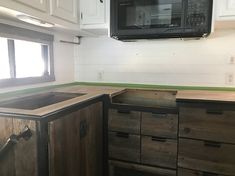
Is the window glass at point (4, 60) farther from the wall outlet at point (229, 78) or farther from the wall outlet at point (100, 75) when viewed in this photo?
the wall outlet at point (229, 78)

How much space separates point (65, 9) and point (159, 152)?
1.37 metres

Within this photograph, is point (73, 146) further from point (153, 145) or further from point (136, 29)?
point (136, 29)

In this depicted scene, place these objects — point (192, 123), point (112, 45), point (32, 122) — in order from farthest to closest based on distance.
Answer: point (112, 45) < point (192, 123) < point (32, 122)

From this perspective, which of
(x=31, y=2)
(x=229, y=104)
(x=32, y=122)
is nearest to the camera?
(x=32, y=122)

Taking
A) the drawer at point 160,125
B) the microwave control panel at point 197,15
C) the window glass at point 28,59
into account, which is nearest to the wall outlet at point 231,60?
the microwave control panel at point 197,15

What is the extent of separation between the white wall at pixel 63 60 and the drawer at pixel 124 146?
2.82 ft

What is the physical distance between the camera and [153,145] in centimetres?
168

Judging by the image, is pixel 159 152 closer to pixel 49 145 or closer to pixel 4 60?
pixel 49 145

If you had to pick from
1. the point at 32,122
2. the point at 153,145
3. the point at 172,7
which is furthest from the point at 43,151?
the point at 172,7

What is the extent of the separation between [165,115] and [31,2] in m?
1.22

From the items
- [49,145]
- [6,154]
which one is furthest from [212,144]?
[6,154]

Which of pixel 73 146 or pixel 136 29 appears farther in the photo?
pixel 136 29

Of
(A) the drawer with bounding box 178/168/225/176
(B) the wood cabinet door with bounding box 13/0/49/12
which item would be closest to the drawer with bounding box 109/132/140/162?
(A) the drawer with bounding box 178/168/225/176

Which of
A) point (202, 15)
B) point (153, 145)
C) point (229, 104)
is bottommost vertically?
point (153, 145)
